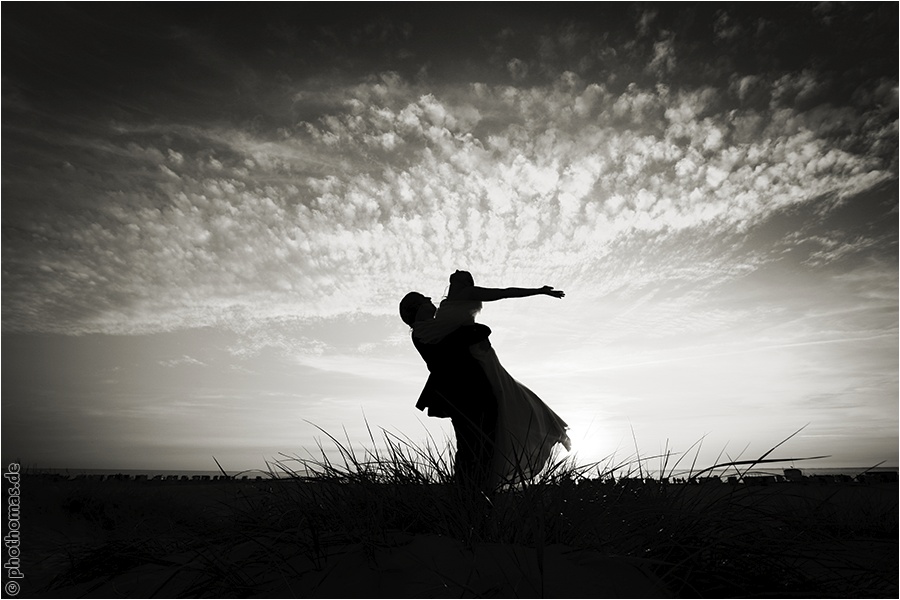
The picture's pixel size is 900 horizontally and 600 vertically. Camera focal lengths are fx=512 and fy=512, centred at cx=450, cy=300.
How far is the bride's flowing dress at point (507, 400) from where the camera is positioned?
14.3 feet

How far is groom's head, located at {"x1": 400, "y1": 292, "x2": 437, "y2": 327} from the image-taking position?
5.06 m

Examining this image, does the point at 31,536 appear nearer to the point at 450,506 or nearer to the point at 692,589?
the point at 450,506

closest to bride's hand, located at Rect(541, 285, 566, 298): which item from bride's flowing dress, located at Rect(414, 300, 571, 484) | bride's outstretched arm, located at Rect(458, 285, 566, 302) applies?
bride's outstretched arm, located at Rect(458, 285, 566, 302)

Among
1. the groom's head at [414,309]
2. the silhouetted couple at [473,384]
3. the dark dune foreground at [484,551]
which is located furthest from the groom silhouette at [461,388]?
the dark dune foreground at [484,551]

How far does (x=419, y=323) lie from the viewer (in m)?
4.87

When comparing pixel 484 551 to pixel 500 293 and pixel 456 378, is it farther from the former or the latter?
pixel 500 293

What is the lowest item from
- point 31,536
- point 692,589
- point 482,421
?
point 31,536

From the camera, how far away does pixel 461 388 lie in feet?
14.8

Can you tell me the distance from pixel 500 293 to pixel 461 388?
35.5 inches

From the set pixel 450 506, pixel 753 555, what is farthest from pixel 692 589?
pixel 450 506

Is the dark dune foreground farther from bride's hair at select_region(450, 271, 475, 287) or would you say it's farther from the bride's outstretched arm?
bride's hair at select_region(450, 271, 475, 287)

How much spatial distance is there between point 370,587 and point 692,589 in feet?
4.67

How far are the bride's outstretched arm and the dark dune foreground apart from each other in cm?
163

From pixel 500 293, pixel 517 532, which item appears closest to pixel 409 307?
pixel 500 293
